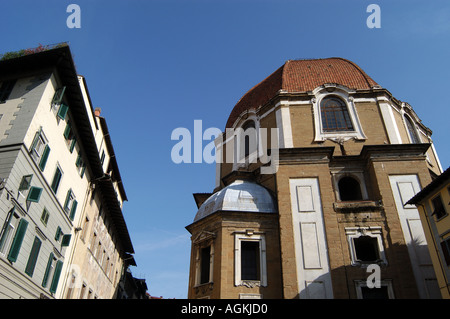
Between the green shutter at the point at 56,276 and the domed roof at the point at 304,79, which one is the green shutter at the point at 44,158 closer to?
the green shutter at the point at 56,276

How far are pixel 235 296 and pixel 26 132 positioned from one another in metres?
12.4

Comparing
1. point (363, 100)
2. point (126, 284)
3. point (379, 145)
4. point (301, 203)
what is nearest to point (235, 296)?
point (301, 203)

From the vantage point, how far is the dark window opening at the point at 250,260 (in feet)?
64.6

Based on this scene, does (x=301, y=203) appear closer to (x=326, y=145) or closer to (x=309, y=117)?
(x=326, y=145)

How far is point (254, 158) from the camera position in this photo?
25.7m

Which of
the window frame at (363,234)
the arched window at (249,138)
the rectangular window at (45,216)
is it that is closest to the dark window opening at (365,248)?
the window frame at (363,234)

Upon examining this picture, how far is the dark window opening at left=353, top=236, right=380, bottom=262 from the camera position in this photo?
19.6 metres

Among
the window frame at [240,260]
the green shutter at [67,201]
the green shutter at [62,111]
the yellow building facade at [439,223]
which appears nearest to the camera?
the yellow building facade at [439,223]

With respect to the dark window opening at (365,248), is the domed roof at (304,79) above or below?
above

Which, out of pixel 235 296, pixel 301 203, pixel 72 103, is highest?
Answer: pixel 72 103

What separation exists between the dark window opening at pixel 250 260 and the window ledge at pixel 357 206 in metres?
5.11

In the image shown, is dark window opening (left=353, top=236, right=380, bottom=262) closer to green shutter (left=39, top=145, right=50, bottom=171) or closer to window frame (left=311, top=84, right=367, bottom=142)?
window frame (left=311, top=84, right=367, bottom=142)

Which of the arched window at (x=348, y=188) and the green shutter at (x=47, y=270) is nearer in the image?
the green shutter at (x=47, y=270)

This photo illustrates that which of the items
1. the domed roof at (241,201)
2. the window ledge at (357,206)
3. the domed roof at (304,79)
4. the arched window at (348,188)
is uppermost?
the domed roof at (304,79)
